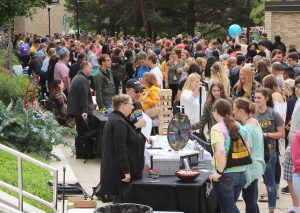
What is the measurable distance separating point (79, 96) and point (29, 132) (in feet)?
4.18

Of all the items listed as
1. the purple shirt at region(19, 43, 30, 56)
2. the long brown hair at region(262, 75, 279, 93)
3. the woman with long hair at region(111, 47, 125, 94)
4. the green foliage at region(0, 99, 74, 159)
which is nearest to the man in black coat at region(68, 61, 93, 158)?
the green foliage at region(0, 99, 74, 159)

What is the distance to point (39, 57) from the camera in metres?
25.0

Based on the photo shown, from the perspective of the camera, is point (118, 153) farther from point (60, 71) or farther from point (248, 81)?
point (60, 71)

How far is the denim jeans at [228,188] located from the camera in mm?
9516

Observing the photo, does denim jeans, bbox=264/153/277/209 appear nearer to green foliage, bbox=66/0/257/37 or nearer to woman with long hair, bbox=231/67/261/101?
woman with long hair, bbox=231/67/261/101

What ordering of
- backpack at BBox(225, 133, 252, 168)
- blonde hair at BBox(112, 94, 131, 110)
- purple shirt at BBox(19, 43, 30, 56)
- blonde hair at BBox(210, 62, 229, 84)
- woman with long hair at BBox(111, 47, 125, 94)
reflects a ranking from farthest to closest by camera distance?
purple shirt at BBox(19, 43, 30, 56) → woman with long hair at BBox(111, 47, 125, 94) → blonde hair at BBox(210, 62, 229, 84) → blonde hair at BBox(112, 94, 131, 110) → backpack at BBox(225, 133, 252, 168)

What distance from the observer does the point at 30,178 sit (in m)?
12.4

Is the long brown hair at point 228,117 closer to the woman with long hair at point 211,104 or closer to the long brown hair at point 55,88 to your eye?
the woman with long hair at point 211,104

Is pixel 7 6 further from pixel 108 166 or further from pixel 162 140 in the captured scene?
pixel 108 166

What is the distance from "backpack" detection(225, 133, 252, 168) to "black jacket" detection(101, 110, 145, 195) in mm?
1137

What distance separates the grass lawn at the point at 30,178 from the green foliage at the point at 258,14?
35.6 meters

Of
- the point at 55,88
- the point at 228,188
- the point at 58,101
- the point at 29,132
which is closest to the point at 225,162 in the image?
the point at 228,188

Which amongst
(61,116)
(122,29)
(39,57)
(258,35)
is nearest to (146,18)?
(122,29)

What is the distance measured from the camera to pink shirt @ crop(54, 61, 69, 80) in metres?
20.8
